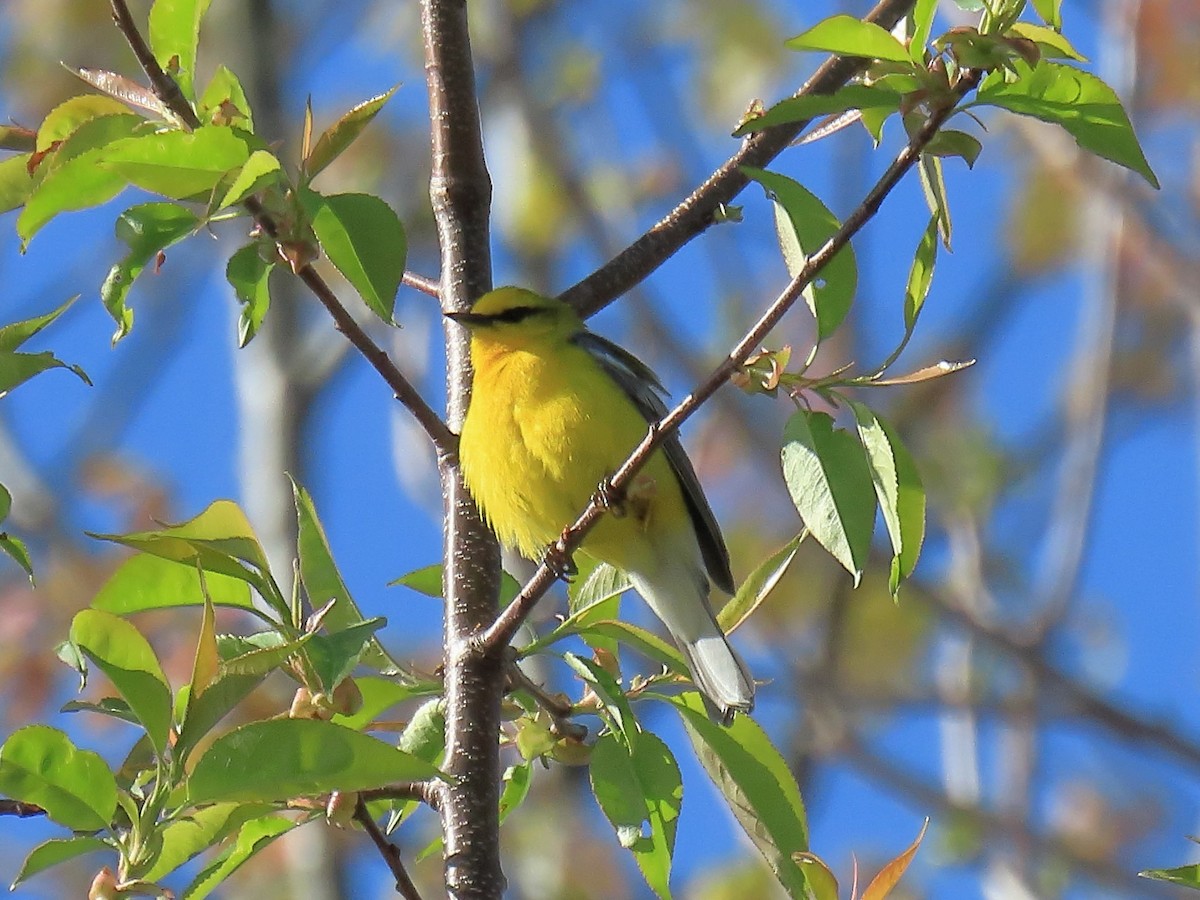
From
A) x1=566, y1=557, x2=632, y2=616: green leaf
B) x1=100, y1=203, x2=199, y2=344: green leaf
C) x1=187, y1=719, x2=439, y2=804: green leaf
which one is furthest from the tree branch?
x1=187, y1=719, x2=439, y2=804: green leaf

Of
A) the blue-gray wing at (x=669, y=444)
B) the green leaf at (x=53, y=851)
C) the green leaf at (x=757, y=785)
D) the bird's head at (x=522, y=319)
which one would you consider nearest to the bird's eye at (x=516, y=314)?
the bird's head at (x=522, y=319)

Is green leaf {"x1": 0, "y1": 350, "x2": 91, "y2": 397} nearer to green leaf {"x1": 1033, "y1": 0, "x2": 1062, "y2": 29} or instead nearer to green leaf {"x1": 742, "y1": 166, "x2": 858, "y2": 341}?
green leaf {"x1": 742, "y1": 166, "x2": 858, "y2": 341}

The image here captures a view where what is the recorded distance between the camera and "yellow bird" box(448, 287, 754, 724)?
3395mm

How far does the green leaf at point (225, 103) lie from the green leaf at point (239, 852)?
0.99 metres

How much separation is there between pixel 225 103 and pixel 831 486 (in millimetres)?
1018

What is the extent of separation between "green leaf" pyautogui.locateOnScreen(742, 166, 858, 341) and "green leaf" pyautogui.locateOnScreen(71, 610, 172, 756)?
96 cm

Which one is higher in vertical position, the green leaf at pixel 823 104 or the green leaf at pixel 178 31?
the green leaf at pixel 178 31

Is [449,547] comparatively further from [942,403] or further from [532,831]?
[942,403]

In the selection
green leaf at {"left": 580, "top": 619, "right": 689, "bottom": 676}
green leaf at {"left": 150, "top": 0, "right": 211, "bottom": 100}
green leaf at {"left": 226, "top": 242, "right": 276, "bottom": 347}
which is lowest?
green leaf at {"left": 580, "top": 619, "right": 689, "bottom": 676}

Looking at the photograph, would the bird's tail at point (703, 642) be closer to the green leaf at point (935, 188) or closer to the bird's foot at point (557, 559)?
the bird's foot at point (557, 559)

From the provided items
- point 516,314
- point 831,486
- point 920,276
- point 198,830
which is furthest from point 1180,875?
point 516,314

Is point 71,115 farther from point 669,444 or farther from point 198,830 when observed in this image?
point 669,444

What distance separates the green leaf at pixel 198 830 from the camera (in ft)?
6.44

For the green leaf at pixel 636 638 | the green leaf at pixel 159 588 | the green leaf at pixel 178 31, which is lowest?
the green leaf at pixel 159 588
